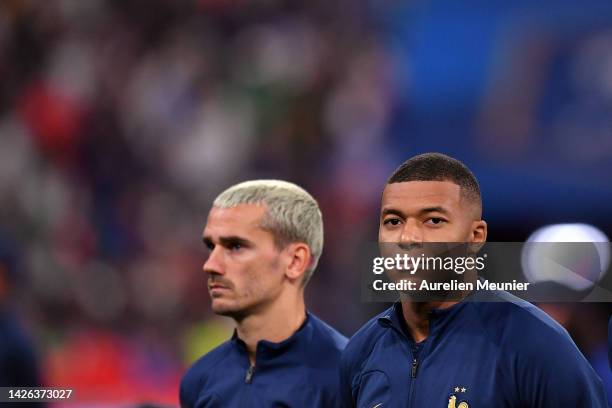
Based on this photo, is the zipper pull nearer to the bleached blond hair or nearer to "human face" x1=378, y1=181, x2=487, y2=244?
the bleached blond hair

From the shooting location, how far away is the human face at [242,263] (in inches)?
105

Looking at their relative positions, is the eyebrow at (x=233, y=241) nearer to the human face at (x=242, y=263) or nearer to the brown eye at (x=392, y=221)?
the human face at (x=242, y=263)

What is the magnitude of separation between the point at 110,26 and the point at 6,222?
59.4 inches

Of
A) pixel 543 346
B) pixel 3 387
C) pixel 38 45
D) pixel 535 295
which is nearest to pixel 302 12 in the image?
pixel 38 45

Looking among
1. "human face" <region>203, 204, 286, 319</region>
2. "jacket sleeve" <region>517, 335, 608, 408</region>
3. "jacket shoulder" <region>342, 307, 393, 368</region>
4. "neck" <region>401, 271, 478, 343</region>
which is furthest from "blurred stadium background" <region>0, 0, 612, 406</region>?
"jacket sleeve" <region>517, 335, 608, 408</region>

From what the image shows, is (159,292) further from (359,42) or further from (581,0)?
(581,0)

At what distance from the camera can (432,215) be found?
2.12 meters

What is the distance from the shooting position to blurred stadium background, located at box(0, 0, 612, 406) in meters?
5.07

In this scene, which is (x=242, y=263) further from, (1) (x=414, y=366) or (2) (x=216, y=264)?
(1) (x=414, y=366)

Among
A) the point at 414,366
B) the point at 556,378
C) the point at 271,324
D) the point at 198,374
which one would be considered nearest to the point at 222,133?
the point at 198,374

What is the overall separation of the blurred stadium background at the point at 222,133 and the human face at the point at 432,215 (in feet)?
8.01

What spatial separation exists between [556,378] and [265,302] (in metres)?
0.98

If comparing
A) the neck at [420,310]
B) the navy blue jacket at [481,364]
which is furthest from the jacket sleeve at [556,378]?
the neck at [420,310]

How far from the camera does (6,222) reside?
20.0 feet
